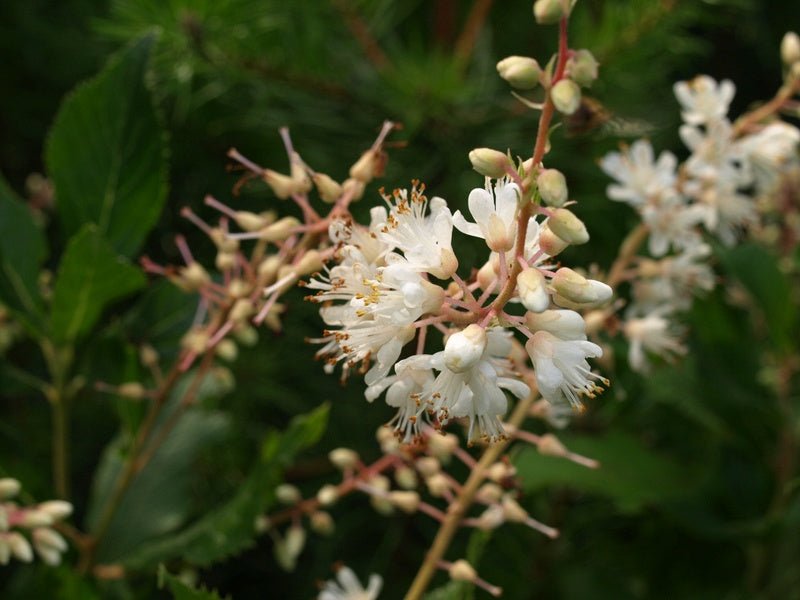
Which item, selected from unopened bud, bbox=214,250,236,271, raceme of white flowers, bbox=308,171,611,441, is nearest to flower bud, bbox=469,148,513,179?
raceme of white flowers, bbox=308,171,611,441

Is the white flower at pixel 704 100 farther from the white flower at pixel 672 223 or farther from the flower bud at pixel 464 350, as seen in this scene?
the flower bud at pixel 464 350

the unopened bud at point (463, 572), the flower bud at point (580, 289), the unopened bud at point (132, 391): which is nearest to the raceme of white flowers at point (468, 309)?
the flower bud at point (580, 289)

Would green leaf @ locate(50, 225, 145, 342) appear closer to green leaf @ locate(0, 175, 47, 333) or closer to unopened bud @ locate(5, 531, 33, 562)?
green leaf @ locate(0, 175, 47, 333)

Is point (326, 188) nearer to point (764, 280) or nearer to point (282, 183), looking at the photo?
point (282, 183)

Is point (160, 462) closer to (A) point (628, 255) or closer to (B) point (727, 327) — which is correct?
(A) point (628, 255)

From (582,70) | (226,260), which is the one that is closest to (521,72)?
(582,70)

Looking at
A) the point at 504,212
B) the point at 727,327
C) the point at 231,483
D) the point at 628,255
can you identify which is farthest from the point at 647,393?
the point at 504,212
